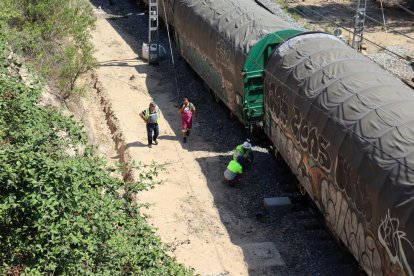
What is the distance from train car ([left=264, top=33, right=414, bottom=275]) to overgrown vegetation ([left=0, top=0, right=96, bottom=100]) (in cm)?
714

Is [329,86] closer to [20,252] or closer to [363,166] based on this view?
[363,166]

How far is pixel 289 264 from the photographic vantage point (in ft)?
43.6

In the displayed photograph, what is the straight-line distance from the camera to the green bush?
28.8 feet

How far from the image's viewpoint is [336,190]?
12.0 m

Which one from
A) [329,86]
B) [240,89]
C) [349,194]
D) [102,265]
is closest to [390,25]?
[240,89]

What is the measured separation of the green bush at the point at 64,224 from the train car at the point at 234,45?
8200 millimetres

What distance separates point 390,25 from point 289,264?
74.3ft

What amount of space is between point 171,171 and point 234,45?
4.37 meters

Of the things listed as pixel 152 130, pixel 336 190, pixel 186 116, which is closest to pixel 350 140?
pixel 336 190

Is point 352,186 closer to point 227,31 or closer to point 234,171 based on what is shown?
point 234,171

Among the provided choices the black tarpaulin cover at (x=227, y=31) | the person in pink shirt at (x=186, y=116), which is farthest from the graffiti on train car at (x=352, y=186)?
the person in pink shirt at (x=186, y=116)

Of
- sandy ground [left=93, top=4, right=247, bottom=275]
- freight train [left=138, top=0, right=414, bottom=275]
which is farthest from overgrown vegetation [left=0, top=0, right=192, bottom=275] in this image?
freight train [left=138, top=0, right=414, bottom=275]

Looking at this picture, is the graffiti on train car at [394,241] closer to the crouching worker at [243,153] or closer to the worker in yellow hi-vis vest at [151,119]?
the crouching worker at [243,153]

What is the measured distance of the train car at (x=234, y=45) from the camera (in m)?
17.2
